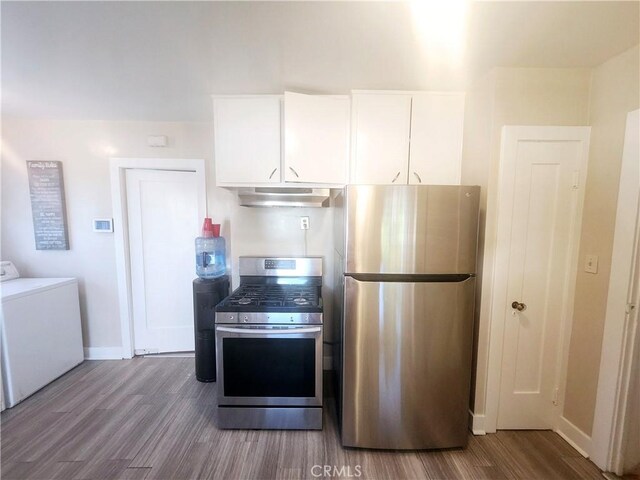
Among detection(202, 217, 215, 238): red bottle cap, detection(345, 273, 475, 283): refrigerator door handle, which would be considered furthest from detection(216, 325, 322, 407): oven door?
detection(202, 217, 215, 238): red bottle cap

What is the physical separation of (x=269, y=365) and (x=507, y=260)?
5.67 feet

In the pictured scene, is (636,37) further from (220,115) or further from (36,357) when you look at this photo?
(36,357)

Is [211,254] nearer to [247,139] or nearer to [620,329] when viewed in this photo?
[247,139]

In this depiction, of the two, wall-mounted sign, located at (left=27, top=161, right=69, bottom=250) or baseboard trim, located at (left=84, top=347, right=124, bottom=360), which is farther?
baseboard trim, located at (left=84, top=347, right=124, bottom=360)

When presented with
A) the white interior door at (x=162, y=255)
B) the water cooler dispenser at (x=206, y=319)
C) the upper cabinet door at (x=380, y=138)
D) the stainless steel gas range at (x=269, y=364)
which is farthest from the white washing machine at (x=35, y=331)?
the upper cabinet door at (x=380, y=138)

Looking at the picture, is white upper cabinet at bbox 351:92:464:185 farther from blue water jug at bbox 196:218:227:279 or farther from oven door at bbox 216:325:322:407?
blue water jug at bbox 196:218:227:279

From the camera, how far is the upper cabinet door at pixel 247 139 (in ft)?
6.13

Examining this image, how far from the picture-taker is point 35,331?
208 cm

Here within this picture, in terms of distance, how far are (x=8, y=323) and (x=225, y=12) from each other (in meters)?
2.68

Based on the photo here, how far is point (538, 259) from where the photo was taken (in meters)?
1.66

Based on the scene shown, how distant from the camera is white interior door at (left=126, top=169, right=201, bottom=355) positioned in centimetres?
251

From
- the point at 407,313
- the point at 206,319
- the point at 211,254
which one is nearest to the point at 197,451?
the point at 206,319

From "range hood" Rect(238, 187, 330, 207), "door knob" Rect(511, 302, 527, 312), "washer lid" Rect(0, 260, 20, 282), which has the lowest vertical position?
"door knob" Rect(511, 302, 527, 312)

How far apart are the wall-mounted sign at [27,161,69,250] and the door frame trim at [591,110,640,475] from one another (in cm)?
434
